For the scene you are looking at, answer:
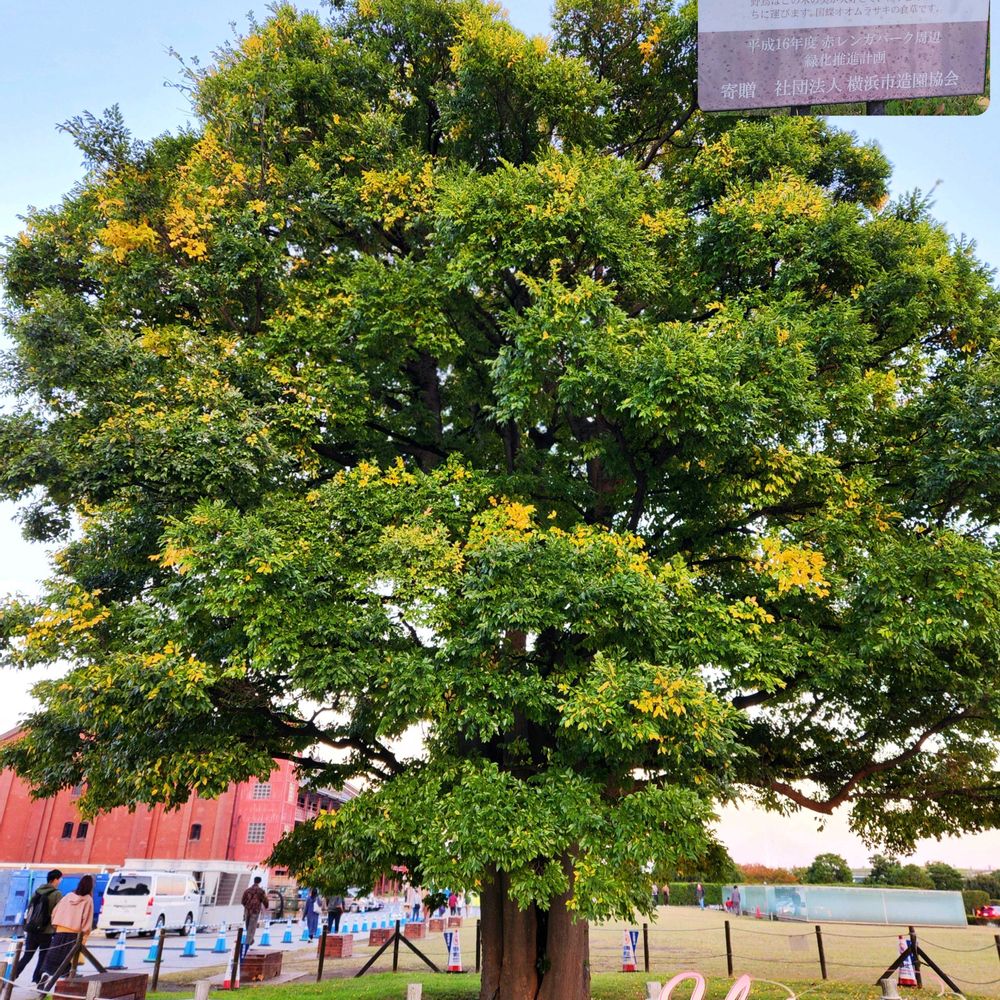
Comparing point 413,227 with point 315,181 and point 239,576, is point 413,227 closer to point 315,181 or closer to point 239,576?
point 315,181

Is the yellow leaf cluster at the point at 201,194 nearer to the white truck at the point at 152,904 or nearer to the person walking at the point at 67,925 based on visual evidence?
the person walking at the point at 67,925

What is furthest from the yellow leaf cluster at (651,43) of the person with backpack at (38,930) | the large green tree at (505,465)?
the person with backpack at (38,930)

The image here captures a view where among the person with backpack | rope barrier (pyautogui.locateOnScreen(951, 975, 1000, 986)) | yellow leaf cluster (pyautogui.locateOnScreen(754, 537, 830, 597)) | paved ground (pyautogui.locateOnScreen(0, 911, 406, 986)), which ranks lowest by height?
paved ground (pyautogui.locateOnScreen(0, 911, 406, 986))

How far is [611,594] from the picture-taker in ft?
28.9

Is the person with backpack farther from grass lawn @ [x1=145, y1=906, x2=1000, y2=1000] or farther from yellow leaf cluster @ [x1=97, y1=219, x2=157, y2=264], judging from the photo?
yellow leaf cluster @ [x1=97, y1=219, x2=157, y2=264]

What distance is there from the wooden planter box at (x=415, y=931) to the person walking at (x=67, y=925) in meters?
17.3

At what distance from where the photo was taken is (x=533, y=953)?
11109 millimetres

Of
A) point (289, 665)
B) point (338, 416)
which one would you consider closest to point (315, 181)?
point (338, 416)

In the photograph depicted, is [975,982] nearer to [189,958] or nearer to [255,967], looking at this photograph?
[255,967]

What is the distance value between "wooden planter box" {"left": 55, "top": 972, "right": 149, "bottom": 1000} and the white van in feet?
55.3

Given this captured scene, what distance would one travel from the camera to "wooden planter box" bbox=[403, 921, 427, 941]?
84.0ft

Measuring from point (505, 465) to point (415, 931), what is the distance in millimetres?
19941

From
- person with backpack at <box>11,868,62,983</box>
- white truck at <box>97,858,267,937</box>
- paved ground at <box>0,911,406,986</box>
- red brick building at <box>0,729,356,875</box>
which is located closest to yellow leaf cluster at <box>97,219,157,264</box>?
person with backpack at <box>11,868,62,983</box>

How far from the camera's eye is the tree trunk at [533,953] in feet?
35.6
